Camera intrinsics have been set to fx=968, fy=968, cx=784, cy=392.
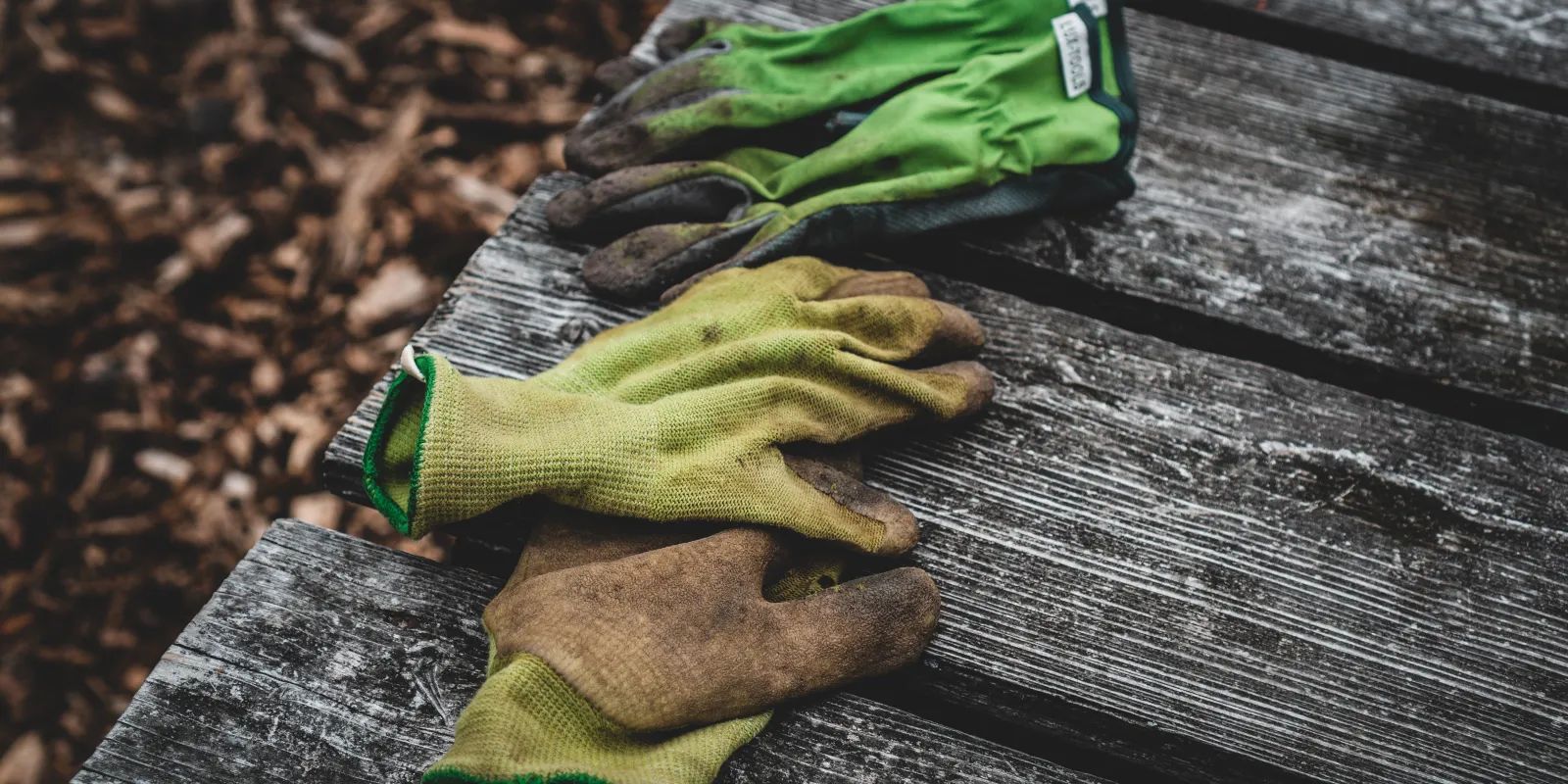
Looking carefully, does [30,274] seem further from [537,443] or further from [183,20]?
[537,443]

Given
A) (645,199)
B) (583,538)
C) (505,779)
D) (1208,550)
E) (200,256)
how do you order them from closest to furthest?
(505,779)
(583,538)
(1208,550)
(645,199)
(200,256)

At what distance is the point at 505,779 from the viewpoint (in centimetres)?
87

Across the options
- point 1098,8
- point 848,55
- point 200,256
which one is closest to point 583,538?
point 848,55

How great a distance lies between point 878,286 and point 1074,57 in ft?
1.94

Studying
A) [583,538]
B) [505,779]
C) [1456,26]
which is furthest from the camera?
[1456,26]

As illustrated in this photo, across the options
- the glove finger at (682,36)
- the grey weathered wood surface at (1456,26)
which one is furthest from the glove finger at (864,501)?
the grey weathered wood surface at (1456,26)

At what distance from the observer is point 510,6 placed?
3.44 meters

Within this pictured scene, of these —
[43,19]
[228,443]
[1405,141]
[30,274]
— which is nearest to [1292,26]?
[1405,141]

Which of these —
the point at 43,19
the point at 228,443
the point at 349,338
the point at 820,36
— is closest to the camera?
the point at 820,36

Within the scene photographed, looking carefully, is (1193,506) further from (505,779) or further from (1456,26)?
(1456,26)

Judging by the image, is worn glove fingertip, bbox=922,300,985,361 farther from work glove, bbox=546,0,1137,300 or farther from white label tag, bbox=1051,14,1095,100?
white label tag, bbox=1051,14,1095,100

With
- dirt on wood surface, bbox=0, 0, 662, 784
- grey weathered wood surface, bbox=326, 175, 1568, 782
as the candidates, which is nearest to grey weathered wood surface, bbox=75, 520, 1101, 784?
grey weathered wood surface, bbox=326, 175, 1568, 782

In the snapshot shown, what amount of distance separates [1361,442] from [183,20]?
363 centimetres

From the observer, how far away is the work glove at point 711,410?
3.49ft
